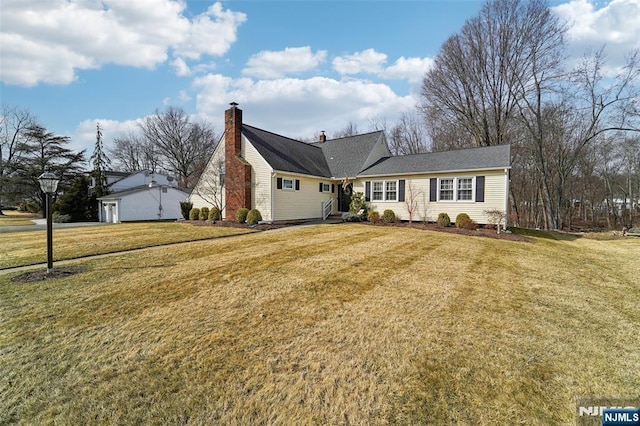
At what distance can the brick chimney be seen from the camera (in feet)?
53.1

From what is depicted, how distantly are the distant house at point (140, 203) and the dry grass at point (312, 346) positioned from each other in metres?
21.6

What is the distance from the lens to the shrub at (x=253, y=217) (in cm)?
1494

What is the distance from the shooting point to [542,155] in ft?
65.5

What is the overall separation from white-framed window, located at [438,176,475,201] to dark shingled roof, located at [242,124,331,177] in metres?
7.56

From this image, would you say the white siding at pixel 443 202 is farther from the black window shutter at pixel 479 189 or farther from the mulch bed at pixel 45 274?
the mulch bed at pixel 45 274

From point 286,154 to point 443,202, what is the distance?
33.7ft

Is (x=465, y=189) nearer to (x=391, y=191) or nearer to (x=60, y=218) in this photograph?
(x=391, y=191)

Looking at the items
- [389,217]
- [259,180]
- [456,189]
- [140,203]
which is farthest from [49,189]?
[140,203]

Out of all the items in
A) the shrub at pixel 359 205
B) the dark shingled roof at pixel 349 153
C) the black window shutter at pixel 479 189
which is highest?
the dark shingled roof at pixel 349 153

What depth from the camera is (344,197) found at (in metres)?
19.2

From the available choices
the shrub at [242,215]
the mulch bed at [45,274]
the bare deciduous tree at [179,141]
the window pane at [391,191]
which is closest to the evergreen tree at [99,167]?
the bare deciduous tree at [179,141]

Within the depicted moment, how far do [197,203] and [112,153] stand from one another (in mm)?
31837

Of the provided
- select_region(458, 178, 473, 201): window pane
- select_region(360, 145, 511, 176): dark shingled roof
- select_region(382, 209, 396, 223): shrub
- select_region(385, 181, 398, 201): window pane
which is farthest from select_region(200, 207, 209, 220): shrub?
select_region(458, 178, 473, 201): window pane

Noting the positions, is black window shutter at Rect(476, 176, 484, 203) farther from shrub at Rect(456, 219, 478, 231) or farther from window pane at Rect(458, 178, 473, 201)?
shrub at Rect(456, 219, 478, 231)
